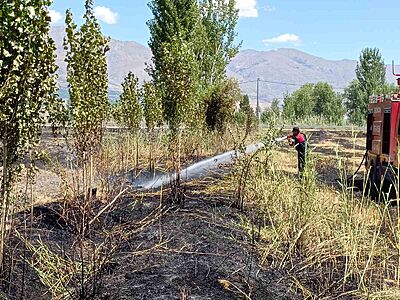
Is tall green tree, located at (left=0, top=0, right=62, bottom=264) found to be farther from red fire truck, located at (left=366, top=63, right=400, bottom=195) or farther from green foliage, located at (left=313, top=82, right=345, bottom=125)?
green foliage, located at (left=313, top=82, right=345, bottom=125)

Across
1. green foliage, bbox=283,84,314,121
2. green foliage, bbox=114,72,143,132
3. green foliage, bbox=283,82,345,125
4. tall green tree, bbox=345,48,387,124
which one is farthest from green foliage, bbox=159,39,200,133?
green foliage, bbox=283,82,345,125

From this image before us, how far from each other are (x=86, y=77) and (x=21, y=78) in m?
3.54

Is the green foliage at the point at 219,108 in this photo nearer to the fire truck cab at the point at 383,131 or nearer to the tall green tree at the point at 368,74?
the fire truck cab at the point at 383,131

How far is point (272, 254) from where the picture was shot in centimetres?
659

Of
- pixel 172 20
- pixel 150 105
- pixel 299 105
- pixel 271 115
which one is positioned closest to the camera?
pixel 271 115

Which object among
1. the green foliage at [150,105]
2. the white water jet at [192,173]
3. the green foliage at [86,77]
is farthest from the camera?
the green foliage at [150,105]

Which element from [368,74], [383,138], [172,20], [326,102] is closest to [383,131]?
[383,138]

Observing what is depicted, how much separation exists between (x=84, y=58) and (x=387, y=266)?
5249 mm

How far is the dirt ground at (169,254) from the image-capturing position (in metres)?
5.20

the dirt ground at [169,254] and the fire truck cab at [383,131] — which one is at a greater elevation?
the fire truck cab at [383,131]

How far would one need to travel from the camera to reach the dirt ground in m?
5.20

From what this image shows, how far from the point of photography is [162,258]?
626 centimetres

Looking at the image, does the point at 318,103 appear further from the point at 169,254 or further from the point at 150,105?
the point at 169,254

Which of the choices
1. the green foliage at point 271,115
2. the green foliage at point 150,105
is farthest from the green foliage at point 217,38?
the green foliage at point 150,105
